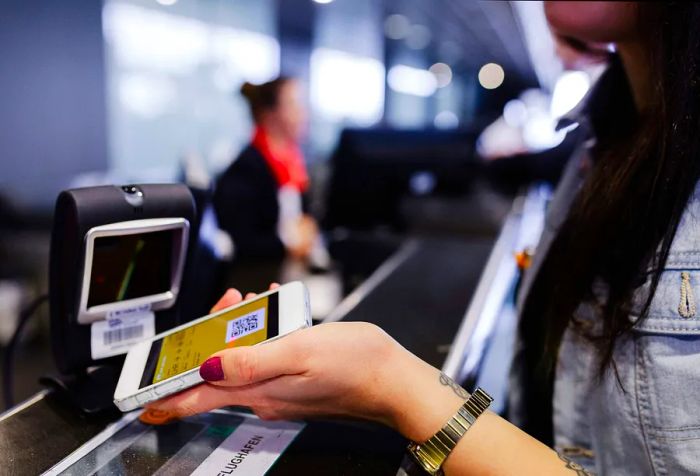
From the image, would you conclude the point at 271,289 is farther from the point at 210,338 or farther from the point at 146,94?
the point at 146,94

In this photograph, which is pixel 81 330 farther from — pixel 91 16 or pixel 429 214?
pixel 91 16

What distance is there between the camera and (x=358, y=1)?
241 inches

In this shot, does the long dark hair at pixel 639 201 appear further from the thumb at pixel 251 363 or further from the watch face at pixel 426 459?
the thumb at pixel 251 363

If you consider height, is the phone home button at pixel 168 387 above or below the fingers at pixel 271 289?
below

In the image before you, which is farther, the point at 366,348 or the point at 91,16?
the point at 91,16

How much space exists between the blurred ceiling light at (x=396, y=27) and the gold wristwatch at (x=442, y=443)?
7.29 metres

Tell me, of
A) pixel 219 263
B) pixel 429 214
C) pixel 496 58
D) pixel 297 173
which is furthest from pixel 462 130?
pixel 496 58

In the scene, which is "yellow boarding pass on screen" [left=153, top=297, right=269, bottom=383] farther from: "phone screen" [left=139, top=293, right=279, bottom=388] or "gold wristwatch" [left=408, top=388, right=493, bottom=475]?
"gold wristwatch" [left=408, top=388, right=493, bottom=475]

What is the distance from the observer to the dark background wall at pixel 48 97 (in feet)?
11.0

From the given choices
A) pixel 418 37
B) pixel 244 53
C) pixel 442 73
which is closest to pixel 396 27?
pixel 418 37

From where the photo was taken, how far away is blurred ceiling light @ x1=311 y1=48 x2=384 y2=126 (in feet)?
26.1

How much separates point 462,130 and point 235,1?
14.7 ft

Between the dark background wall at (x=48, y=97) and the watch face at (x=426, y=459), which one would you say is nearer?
the watch face at (x=426, y=459)

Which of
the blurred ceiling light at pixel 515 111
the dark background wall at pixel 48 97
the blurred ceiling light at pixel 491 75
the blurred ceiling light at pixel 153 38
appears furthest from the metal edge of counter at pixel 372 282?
the blurred ceiling light at pixel 491 75
